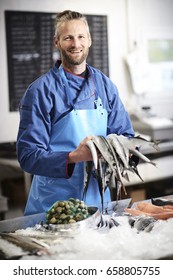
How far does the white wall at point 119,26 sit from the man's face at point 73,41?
37 centimetres

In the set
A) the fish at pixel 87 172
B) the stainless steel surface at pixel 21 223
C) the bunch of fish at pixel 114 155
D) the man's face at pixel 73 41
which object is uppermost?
the man's face at pixel 73 41

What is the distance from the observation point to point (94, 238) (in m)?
1.41

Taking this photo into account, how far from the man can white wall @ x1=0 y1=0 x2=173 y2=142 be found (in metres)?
0.41

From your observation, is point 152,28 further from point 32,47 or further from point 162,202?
point 162,202

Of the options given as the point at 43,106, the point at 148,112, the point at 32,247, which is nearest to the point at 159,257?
the point at 32,247

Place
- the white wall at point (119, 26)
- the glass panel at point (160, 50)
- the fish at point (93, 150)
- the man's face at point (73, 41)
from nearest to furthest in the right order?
the fish at point (93, 150) → the man's face at point (73, 41) → the white wall at point (119, 26) → the glass panel at point (160, 50)

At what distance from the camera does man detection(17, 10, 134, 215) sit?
5.49 feet

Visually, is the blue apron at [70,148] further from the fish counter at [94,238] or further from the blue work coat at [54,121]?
the fish counter at [94,238]

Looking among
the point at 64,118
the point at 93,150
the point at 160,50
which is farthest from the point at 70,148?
the point at 160,50

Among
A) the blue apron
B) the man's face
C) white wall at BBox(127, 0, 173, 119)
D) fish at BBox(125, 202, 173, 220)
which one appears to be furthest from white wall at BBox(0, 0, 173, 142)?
fish at BBox(125, 202, 173, 220)

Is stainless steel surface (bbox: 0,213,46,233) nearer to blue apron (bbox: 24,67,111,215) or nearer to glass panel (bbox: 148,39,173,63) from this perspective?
blue apron (bbox: 24,67,111,215)

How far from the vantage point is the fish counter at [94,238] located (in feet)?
4.46

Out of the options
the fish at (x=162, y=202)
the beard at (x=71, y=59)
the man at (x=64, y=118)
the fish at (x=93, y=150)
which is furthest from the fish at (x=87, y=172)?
the beard at (x=71, y=59)

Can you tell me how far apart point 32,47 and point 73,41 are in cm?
87
